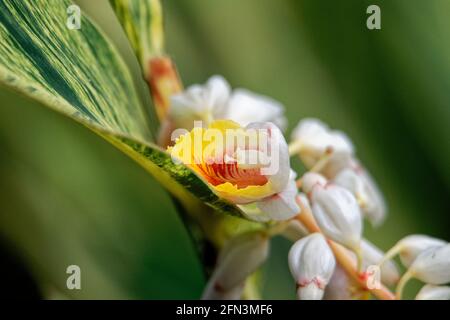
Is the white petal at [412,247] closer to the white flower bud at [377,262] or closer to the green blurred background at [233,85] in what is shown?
the white flower bud at [377,262]

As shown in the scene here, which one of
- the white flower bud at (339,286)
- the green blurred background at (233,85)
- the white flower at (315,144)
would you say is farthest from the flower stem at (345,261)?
the green blurred background at (233,85)

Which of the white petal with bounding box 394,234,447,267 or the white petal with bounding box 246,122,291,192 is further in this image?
the white petal with bounding box 394,234,447,267

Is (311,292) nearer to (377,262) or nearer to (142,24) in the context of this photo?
(377,262)

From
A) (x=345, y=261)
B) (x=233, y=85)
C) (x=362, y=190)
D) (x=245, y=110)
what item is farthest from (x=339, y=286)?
(x=233, y=85)

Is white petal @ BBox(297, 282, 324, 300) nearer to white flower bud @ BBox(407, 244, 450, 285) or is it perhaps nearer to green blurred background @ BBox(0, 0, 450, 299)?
white flower bud @ BBox(407, 244, 450, 285)

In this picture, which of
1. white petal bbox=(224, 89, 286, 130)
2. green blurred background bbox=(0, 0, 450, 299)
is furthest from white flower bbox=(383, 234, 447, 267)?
green blurred background bbox=(0, 0, 450, 299)
